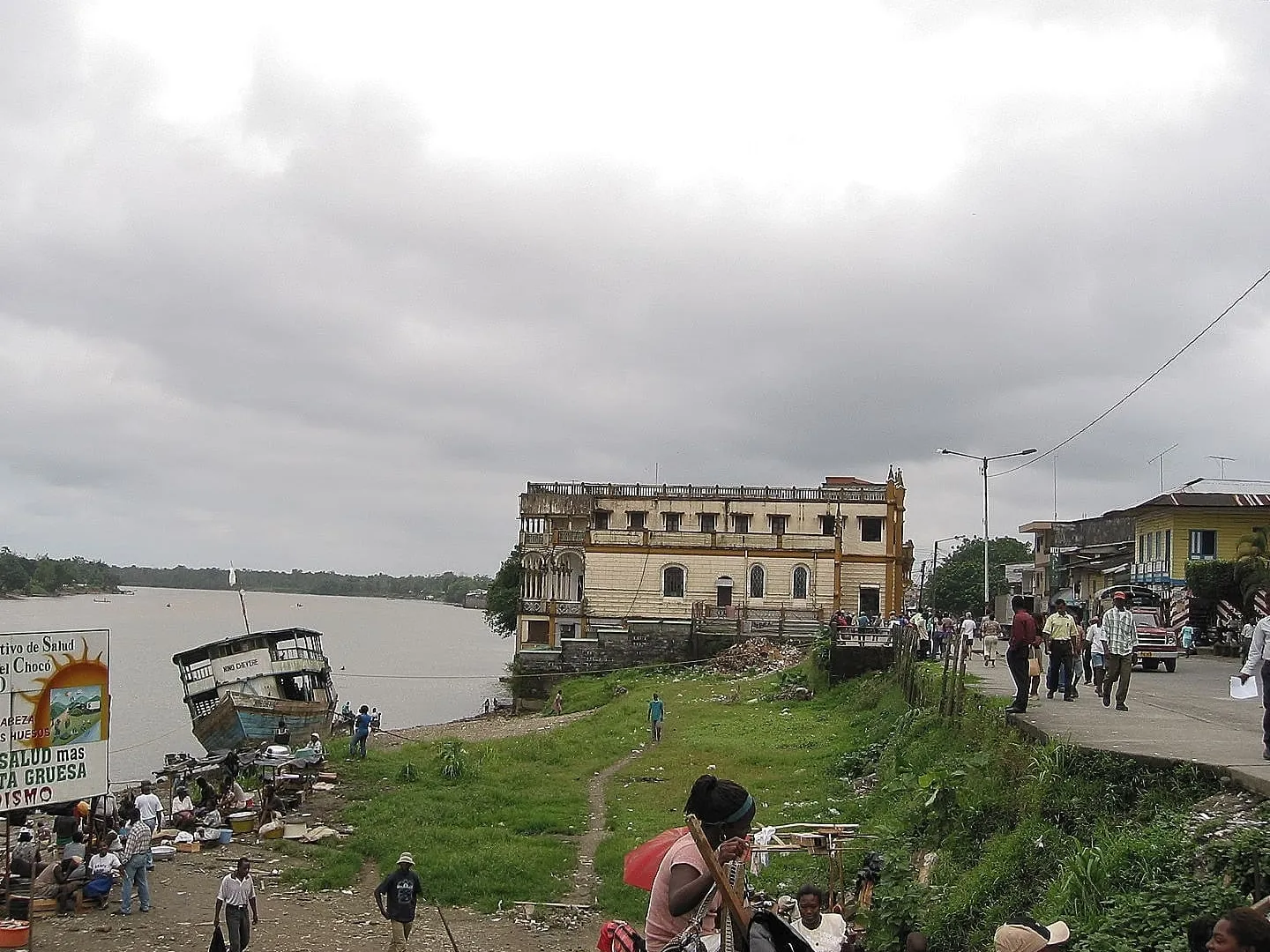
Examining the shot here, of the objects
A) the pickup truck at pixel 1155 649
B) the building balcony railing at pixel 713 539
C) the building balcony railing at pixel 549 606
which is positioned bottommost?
the building balcony railing at pixel 549 606

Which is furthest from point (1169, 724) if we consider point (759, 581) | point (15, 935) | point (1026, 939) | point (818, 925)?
point (759, 581)

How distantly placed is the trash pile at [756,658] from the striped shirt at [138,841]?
28.4 meters

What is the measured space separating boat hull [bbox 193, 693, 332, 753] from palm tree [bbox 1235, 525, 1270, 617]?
26.4 meters

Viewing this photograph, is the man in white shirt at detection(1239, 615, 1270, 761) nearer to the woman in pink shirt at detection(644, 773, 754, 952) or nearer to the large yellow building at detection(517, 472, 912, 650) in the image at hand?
the woman in pink shirt at detection(644, 773, 754, 952)

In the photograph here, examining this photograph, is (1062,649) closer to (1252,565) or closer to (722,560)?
(1252,565)

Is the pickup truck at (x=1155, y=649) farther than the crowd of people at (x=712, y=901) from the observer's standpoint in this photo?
Yes

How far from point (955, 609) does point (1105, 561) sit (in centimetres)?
4408

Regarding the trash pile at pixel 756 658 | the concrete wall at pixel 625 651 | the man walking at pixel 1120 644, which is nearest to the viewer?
the man walking at pixel 1120 644

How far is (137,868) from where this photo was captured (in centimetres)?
1630

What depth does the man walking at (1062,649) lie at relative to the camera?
17.0m

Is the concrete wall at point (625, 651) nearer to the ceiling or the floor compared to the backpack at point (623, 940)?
nearer to the floor

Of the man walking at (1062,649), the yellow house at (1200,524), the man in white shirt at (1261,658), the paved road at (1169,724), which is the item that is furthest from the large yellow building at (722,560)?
the man in white shirt at (1261,658)

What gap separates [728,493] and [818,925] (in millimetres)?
47075

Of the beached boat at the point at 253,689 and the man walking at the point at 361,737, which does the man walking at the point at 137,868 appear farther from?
the beached boat at the point at 253,689
